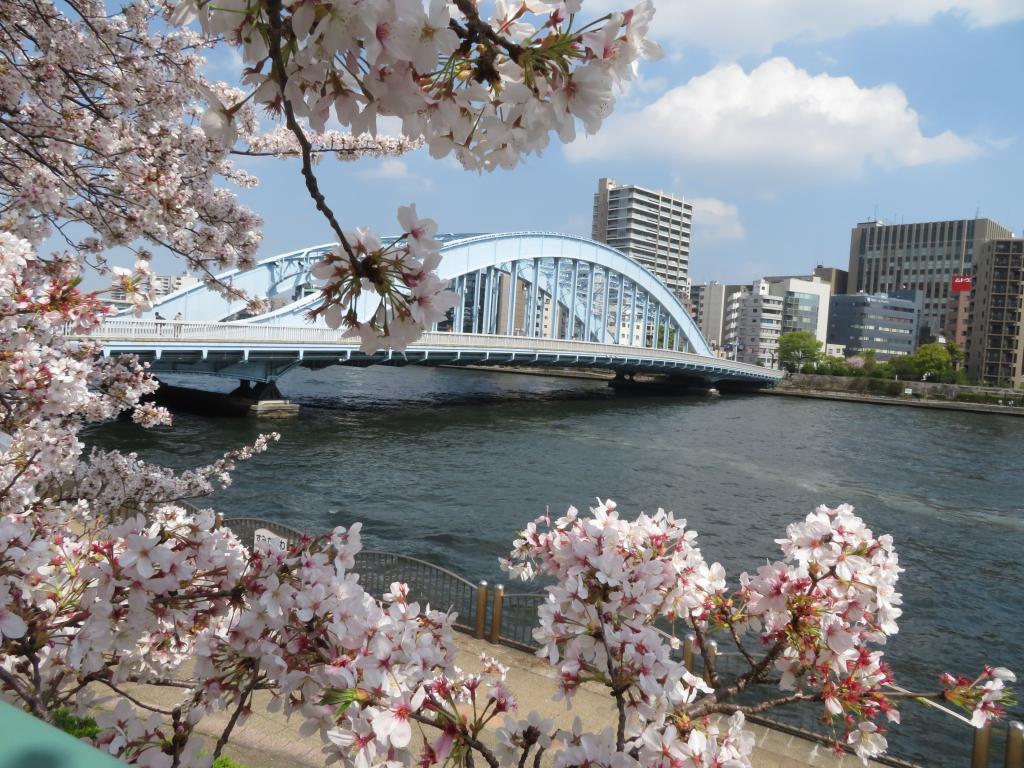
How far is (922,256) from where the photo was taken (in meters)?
114

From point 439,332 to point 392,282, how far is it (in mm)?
32924

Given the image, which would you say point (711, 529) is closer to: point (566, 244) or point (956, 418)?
point (566, 244)

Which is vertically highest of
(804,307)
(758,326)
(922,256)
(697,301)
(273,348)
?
(922,256)

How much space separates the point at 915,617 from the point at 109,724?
464 inches

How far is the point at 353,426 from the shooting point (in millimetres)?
26281

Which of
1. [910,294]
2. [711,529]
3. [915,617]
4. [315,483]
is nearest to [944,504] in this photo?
[711,529]

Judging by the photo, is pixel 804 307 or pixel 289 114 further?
pixel 804 307

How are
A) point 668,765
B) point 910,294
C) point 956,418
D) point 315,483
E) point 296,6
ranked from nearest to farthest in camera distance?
point 296,6
point 668,765
point 315,483
point 956,418
point 910,294

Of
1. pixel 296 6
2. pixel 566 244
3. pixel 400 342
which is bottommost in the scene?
pixel 400 342

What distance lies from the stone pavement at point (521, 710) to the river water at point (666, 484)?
8.44ft

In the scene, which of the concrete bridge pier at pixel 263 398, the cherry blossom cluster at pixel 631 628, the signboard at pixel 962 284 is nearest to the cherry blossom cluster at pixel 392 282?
the cherry blossom cluster at pixel 631 628

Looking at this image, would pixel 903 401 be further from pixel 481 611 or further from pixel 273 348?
pixel 481 611

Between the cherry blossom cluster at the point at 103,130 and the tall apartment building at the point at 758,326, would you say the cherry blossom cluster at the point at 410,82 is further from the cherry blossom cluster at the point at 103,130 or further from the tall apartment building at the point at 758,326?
the tall apartment building at the point at 758,326

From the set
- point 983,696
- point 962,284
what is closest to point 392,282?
point 983,696
